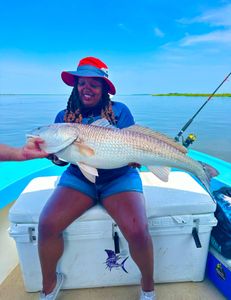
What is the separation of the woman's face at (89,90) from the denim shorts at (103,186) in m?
0.71

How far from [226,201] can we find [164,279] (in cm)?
89

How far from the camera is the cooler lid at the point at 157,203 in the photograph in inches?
74.9

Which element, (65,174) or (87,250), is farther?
(65,174)

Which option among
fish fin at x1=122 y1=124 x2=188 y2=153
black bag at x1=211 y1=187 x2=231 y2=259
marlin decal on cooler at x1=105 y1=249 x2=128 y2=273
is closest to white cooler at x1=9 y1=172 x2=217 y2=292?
marlin decal on cooler at x1=105 y1=249 x2=128 y2=273

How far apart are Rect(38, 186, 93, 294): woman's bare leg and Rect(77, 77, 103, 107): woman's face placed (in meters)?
0.85

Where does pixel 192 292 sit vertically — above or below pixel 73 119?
below

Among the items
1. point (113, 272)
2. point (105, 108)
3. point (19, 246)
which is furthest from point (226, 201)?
point (19, 246)

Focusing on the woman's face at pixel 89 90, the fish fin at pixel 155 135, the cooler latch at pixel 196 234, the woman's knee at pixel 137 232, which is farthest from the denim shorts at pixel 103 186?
the woman's face at pixel 89 90

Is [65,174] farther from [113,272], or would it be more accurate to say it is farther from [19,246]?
[113,272]

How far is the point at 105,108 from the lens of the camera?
2.37 m

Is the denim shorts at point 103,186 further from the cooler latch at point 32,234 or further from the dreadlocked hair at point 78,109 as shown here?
the dreadlocked hair at point 78,109

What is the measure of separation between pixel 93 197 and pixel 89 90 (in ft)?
3.14

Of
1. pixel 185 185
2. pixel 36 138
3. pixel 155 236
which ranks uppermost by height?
pixel 36 138

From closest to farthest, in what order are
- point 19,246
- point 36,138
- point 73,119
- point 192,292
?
1. point 36,138
2. point 19,246
3. point 192,292
4. point 73,119
